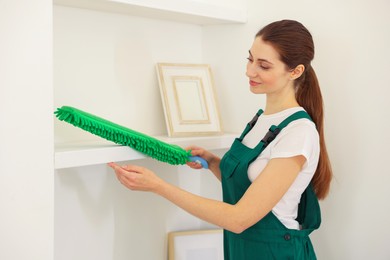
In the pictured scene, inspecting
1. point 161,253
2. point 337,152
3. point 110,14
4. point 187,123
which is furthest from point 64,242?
point 337,152

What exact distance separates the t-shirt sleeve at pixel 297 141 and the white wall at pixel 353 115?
0.27m

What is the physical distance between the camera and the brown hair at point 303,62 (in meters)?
1.43

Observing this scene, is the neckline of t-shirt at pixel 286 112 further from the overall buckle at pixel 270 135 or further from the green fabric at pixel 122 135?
the green fabric at pixel 122 135

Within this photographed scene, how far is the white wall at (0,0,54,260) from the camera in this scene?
1.18 m

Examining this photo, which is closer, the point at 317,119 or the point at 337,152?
the point at 317,119

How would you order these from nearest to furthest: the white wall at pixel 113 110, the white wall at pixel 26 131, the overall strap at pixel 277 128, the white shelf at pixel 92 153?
the white wall at pixel 26 131, the white shelf at pixel 92 153, the overall strap at pixel 277 128, the white wall at pixel 113 110

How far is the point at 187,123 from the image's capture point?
1.81 m

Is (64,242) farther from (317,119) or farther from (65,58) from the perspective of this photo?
(317,119)

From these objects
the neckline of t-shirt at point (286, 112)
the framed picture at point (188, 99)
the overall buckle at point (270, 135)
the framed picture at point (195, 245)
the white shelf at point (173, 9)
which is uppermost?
the white shelf at point (173, 9)

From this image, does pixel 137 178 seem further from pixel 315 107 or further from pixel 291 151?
pixel 315 107

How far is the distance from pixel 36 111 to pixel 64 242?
1.58 ft

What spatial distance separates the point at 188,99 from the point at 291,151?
576 mm

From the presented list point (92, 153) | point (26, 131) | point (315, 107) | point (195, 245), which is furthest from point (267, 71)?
point (195, 245)

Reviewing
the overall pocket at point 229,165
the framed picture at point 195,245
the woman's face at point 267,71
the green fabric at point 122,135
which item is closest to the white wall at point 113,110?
the framed picture at point 195,245
